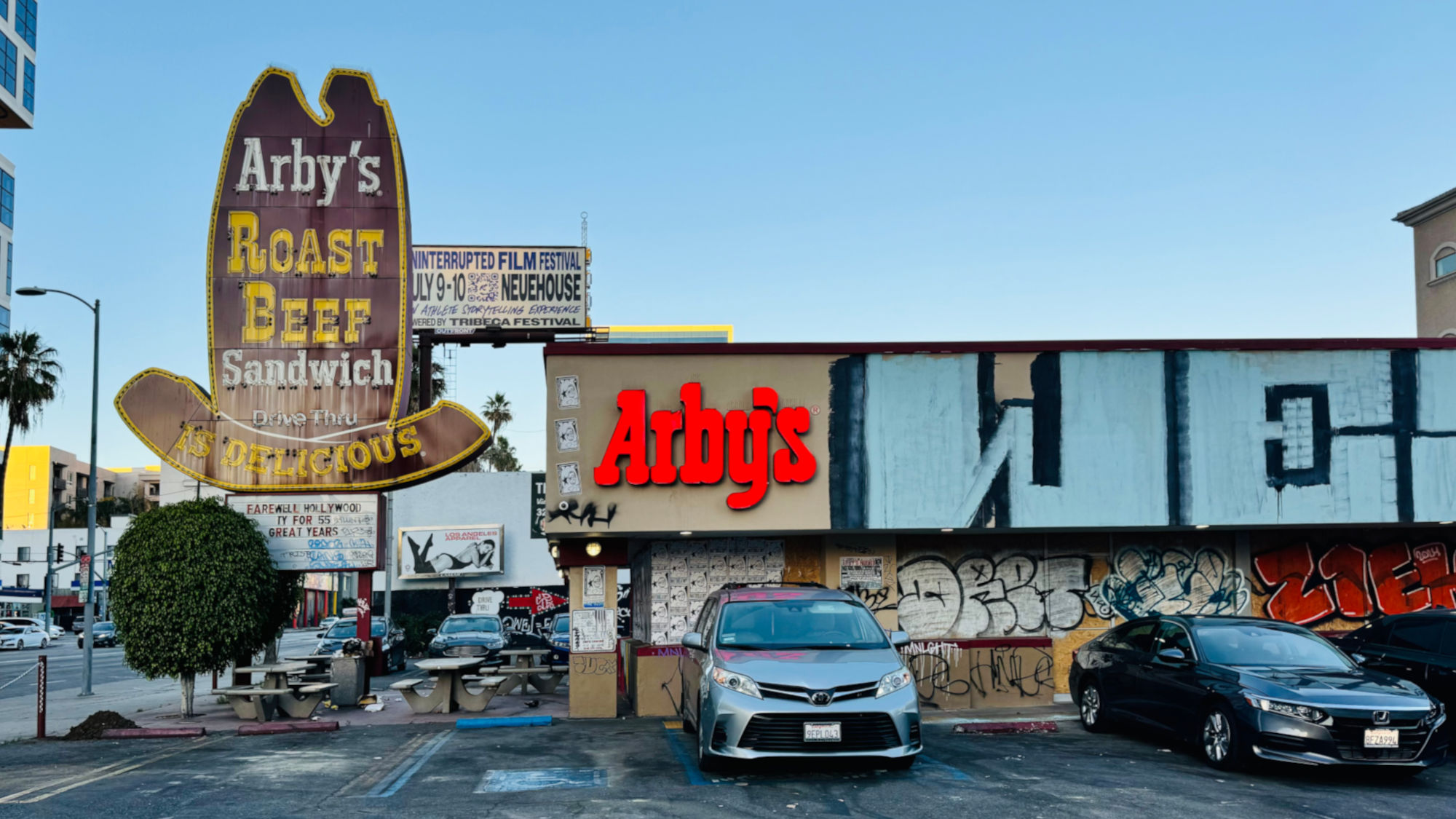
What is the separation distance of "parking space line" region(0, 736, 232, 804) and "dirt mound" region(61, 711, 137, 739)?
2025mm

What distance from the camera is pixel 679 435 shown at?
1680 cm

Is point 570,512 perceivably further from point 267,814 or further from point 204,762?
point 267,814

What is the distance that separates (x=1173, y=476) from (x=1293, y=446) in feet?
6.23

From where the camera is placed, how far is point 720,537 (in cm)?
1764

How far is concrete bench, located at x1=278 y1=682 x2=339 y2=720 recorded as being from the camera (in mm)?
17094

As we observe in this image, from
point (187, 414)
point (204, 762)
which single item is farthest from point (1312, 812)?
point (187, 414)

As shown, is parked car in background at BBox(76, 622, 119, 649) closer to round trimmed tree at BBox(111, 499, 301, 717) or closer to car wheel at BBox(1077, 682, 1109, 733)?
round trimmed tree at BBox(111, 499, 301, 717)

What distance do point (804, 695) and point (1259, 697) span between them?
434cm

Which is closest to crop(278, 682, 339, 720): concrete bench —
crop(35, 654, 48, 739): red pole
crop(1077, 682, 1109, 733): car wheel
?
crop(35, 654, 48, 739): red pole

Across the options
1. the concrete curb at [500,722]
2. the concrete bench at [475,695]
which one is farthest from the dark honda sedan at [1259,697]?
the concrete bench at [475,695]

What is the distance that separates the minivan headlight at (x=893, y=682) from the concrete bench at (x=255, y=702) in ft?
32.8

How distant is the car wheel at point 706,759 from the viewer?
1084cm

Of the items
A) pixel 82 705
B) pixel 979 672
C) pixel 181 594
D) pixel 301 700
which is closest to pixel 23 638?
pixel 82 705

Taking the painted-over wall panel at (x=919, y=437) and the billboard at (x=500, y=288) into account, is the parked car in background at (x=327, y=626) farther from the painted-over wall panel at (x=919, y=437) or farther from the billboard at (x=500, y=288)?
the painted-over wall panel at (x=919, y=437)
